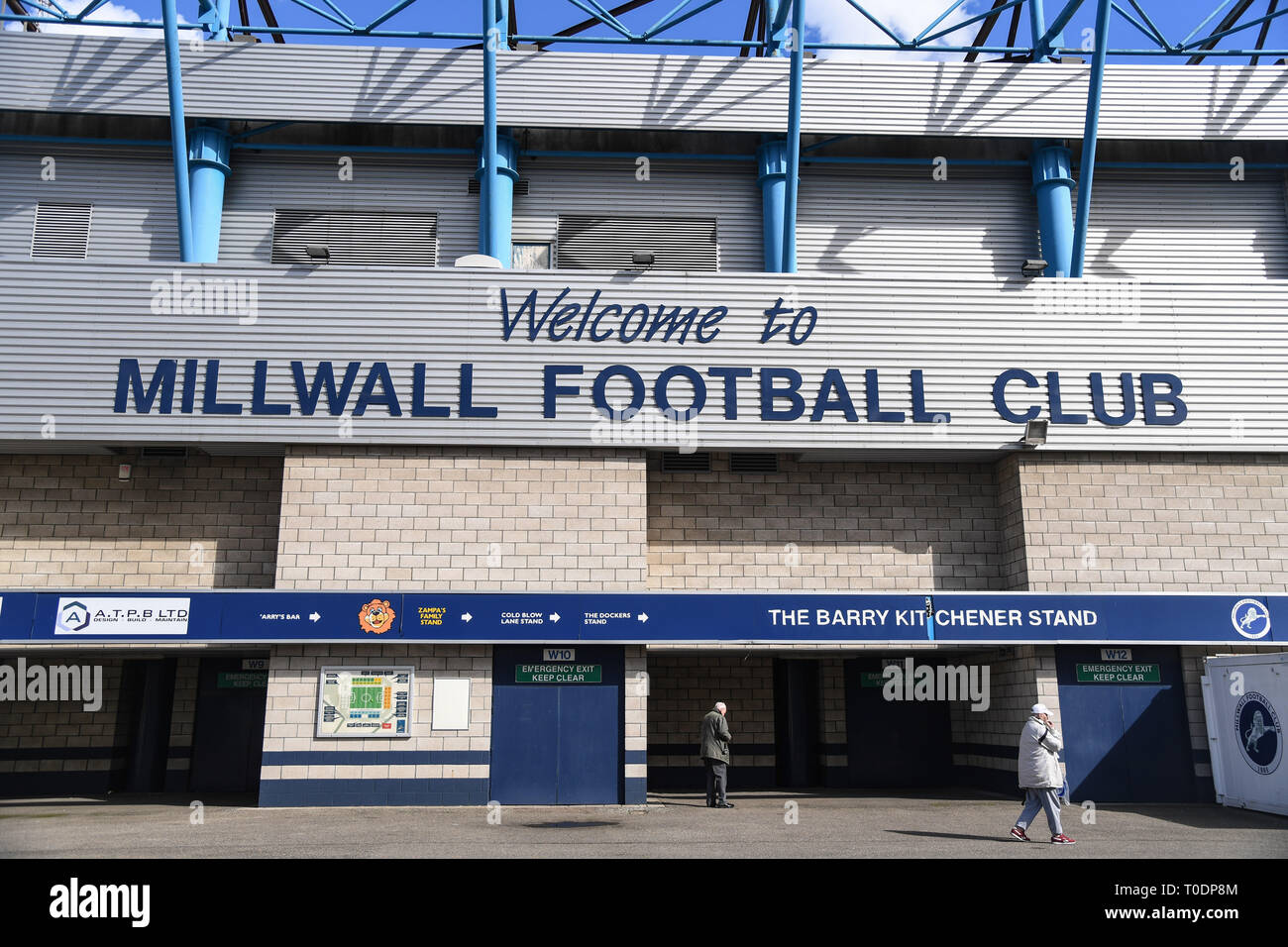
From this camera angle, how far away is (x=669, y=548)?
1833 cm

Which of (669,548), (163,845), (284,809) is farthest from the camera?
(669,548)

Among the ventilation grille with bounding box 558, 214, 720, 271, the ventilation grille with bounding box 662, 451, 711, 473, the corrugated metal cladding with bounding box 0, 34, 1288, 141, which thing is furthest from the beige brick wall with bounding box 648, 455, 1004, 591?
the corrugated metal cladding with bounding box 0, 34, 1288, 141

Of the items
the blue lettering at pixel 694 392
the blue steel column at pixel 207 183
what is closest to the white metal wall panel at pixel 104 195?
the blue steel column at pixel 207 183

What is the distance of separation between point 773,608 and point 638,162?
1037 cm

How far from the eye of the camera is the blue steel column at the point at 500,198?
777 inches

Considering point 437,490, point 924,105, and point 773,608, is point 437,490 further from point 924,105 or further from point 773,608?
point 924,105

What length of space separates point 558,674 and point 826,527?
224 inches

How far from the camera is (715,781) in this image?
53.9 ft

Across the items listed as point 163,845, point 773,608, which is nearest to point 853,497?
point 773,608

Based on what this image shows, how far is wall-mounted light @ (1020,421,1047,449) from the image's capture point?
57.3ft

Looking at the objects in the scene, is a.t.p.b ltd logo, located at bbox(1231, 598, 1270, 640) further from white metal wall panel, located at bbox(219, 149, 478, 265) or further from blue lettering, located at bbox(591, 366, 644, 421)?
white metal wall panel, located at bbox(219, 149, 478, 265)

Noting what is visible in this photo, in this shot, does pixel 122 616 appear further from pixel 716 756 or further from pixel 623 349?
pixel 716 756
